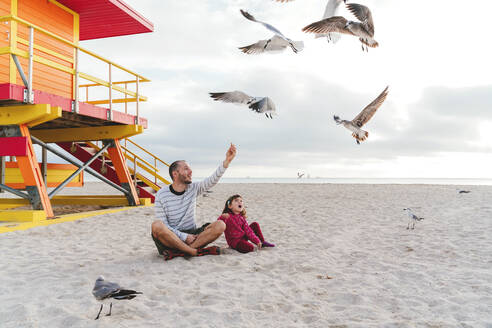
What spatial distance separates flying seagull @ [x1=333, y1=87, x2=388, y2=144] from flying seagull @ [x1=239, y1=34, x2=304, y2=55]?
96 cm

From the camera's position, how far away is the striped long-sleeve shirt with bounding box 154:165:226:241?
15.4 feet

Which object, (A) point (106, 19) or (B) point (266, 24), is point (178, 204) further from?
(A) point (106, 19)

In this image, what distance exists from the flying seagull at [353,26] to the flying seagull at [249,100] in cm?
102

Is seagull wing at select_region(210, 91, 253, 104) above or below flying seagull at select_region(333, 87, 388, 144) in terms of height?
above

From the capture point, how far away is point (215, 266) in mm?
4566

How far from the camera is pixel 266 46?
14.8ft

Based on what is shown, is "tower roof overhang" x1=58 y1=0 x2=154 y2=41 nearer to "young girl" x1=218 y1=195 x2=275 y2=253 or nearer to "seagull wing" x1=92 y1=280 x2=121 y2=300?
"young girl" x1=218 y1=195 x2=275 y2=253

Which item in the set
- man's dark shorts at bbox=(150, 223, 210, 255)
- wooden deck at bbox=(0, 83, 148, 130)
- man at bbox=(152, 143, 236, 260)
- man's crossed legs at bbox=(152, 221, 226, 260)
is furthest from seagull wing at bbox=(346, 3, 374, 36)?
wooden deck at bbox=(0, 83, 148, 130)

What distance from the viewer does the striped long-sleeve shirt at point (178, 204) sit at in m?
4.71

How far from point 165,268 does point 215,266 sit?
1.99ft

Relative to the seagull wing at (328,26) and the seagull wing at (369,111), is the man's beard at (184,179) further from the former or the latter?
the seagull wing at (328,26)

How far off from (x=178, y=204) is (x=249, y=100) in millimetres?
1660

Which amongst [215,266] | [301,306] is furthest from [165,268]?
[301,306]

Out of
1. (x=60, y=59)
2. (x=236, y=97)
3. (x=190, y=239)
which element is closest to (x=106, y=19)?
(x=60, y=59)
